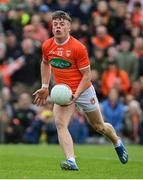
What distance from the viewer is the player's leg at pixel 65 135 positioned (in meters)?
12.0

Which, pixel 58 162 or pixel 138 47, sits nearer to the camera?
pixel 58 162

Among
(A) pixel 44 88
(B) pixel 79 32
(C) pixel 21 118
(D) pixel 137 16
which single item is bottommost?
(C) pixel 21 118

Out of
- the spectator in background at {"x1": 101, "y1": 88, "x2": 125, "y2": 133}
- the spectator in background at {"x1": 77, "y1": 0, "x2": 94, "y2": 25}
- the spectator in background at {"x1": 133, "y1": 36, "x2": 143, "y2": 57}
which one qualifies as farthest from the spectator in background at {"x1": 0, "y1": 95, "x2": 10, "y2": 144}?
the spectator in background at {"x1": 77, "y1": 0, "x2": 94, "y2": 25}

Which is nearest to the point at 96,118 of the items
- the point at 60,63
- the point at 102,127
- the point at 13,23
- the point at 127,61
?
the point at 102,127

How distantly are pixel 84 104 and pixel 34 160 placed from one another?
2643mm

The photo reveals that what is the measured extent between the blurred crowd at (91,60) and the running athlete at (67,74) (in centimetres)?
796

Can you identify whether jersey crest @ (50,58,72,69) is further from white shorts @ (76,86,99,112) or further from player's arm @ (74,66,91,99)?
white shorts @ (76,86,99,112)

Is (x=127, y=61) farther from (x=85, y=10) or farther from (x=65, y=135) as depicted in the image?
(x=65, y=135)

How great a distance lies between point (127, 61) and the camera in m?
22.5

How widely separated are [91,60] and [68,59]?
1037cm

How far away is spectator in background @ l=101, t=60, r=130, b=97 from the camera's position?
22.0m

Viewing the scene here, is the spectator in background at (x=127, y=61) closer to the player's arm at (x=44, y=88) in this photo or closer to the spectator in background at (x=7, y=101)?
the spectator in background at (x=7, y=101)

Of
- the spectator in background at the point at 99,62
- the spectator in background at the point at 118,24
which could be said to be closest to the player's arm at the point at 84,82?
the spectator in background at the point at 99,62

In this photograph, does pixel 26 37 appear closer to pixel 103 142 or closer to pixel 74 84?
pixel 103 142
